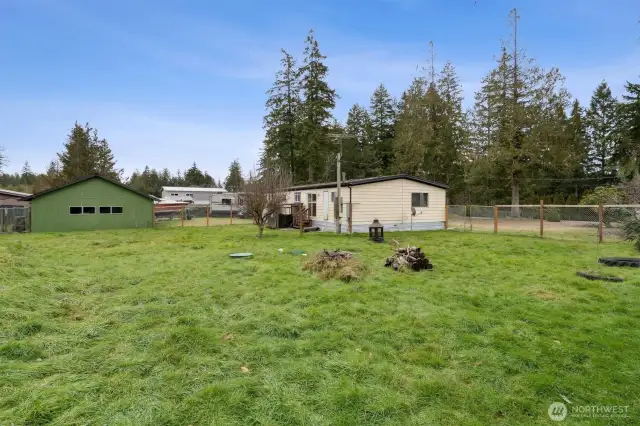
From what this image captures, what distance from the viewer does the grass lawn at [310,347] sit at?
2293 mm

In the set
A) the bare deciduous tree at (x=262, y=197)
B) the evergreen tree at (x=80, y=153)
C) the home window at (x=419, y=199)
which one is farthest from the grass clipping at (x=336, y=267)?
the evergreen tree at (x=80, y=153)

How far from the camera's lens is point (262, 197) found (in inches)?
493

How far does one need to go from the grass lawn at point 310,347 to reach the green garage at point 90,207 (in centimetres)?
1301

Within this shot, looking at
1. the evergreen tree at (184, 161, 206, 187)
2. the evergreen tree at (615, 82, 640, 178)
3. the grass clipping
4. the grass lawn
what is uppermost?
the evergreen tree at (184, 161, 206, 187)

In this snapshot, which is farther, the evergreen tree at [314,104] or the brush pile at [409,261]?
the evergreen tree at [314,104]

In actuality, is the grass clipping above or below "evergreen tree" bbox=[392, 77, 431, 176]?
below

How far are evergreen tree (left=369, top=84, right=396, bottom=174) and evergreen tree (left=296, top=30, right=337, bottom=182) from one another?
366 inches

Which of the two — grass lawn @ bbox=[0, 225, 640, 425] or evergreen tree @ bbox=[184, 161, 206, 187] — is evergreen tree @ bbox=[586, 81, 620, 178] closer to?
grass lawn @ bbox=[0, 225, 640, 425]

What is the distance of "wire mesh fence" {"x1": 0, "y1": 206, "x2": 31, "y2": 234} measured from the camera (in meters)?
A: 15.6

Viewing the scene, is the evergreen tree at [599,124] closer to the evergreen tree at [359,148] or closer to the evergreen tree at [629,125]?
the evergreen tree at [629,125]

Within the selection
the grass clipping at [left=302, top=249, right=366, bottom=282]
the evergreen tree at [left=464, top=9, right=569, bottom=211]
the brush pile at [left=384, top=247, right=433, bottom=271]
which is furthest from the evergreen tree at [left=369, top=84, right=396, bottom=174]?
the grass clipping at [left=302, top=249, right=366, bottom=282]

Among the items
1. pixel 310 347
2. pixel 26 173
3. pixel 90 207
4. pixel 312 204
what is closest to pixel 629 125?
pixel 312 204

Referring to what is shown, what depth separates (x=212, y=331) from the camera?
3639mm

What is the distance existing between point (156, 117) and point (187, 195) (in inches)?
884
